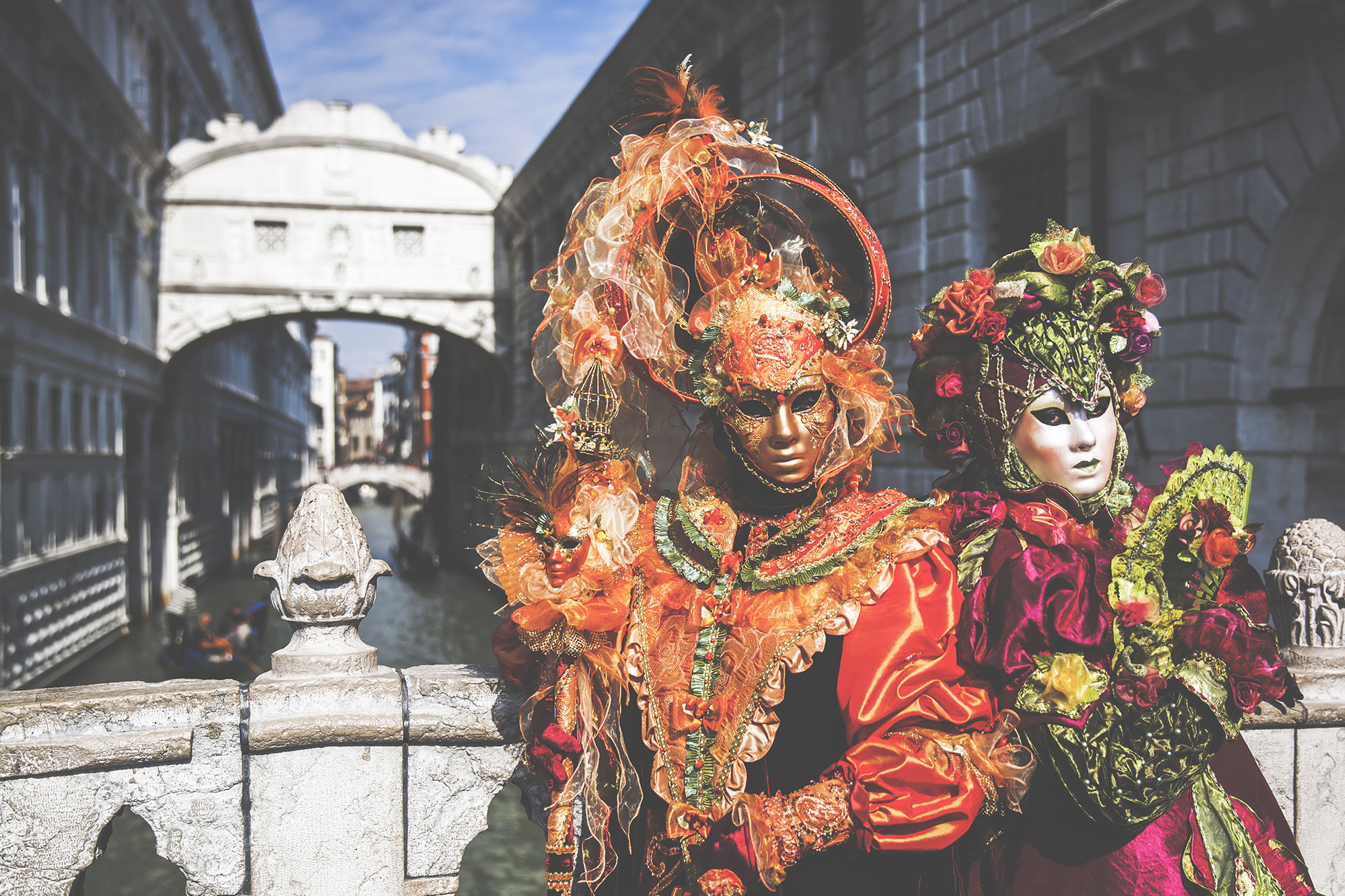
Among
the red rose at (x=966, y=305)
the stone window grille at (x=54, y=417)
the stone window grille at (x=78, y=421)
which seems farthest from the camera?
the stone window grille at (x=78, y=421)

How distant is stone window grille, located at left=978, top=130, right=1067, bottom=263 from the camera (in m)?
8.08

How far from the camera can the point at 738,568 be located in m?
2.23

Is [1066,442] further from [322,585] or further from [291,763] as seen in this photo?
[291,763]

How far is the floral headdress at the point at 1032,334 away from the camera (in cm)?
218

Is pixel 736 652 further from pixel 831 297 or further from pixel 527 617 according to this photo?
pixel 831 297

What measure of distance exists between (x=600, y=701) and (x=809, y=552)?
0.57 metres

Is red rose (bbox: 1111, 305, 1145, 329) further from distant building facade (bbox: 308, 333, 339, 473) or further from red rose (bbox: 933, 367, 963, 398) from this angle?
distant building facade (bbox: 308, 333, 339, 473)

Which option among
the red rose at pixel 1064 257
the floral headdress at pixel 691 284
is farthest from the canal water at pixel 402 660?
the red rose at pixel 1064 257

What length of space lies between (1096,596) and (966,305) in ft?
2.25

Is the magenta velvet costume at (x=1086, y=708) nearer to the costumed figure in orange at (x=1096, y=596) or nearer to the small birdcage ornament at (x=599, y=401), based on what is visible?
the costumed figure in orange at (x=1096, y=596)

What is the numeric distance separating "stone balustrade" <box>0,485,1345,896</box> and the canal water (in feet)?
1.40

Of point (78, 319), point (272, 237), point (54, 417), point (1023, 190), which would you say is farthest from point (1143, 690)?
point (272, 237)

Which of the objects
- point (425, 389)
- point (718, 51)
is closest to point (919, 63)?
point (718, 51)

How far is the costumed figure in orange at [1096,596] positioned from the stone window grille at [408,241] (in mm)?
21287
